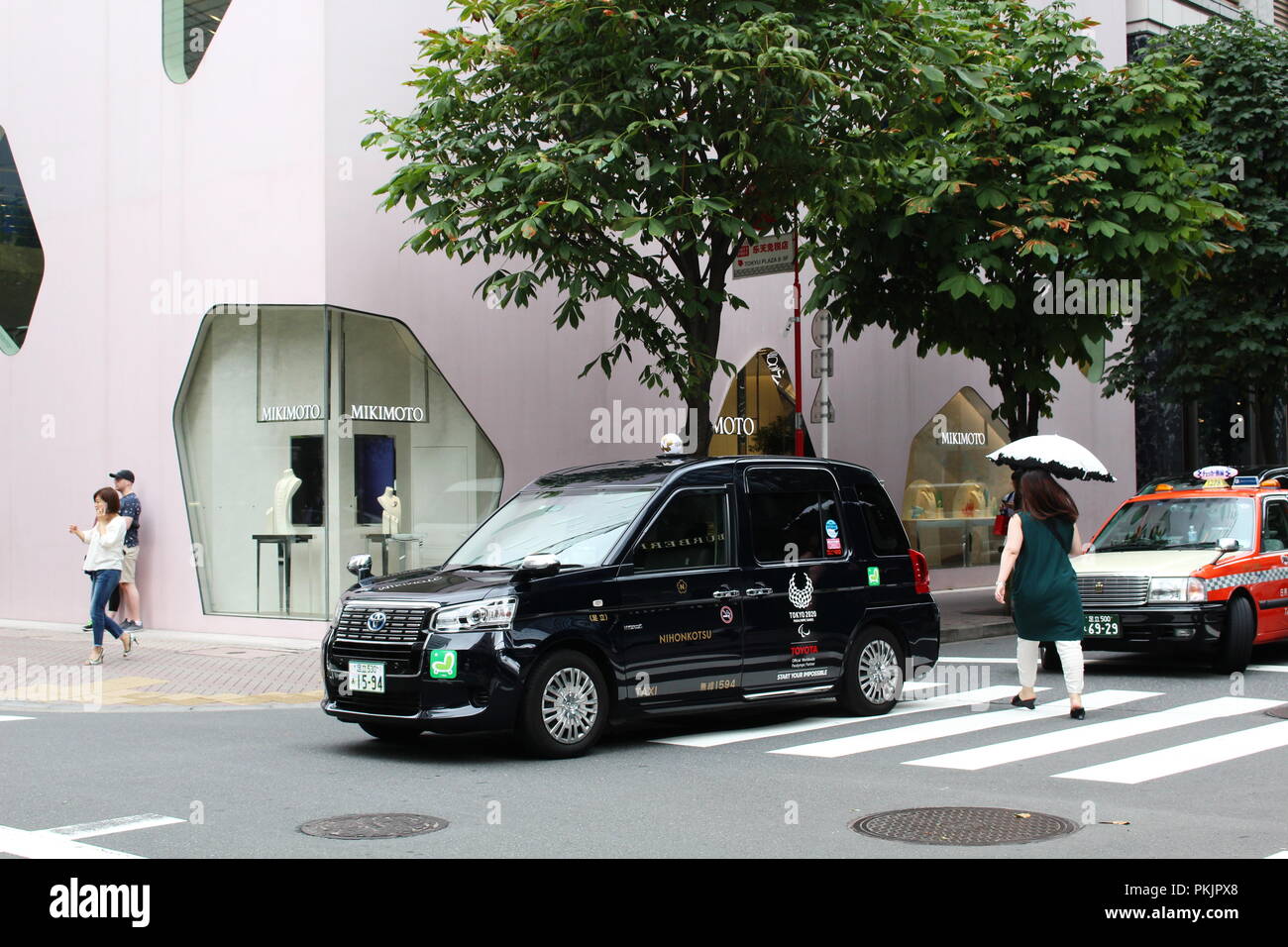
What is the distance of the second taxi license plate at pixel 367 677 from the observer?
9281 mm

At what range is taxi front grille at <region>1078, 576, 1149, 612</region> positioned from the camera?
43.8 ft

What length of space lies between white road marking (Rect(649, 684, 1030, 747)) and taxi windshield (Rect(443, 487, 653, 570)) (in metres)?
1.50

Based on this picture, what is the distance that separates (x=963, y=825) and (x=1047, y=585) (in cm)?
419

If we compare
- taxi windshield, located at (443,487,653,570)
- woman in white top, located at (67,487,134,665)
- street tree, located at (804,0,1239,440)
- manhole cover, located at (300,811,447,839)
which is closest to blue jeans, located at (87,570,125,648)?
woman in white top, located at (67,487,134,665)

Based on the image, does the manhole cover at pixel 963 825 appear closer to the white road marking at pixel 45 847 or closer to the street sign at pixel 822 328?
the white road marking at pixel 45 847

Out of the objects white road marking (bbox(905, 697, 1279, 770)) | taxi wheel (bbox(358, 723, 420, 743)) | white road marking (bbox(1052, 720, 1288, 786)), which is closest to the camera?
white road marking (bbox(1052, 720, 1288, 786))

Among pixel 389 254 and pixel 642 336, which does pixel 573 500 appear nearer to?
pixel 642 336

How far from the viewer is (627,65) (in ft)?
43.9

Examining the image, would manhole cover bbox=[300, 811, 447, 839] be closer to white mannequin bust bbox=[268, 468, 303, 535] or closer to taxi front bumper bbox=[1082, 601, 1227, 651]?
taxi front bumper bbox=[1082, 601, 1227, 651]

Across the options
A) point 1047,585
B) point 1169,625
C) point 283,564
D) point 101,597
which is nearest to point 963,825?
point 1047,585

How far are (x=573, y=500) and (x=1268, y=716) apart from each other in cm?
553

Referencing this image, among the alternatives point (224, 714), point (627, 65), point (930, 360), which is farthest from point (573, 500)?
point (930, 360)

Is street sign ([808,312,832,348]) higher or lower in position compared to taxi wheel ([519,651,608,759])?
higher

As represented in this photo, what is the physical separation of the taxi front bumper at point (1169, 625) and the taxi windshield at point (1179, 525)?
46.9 inches
